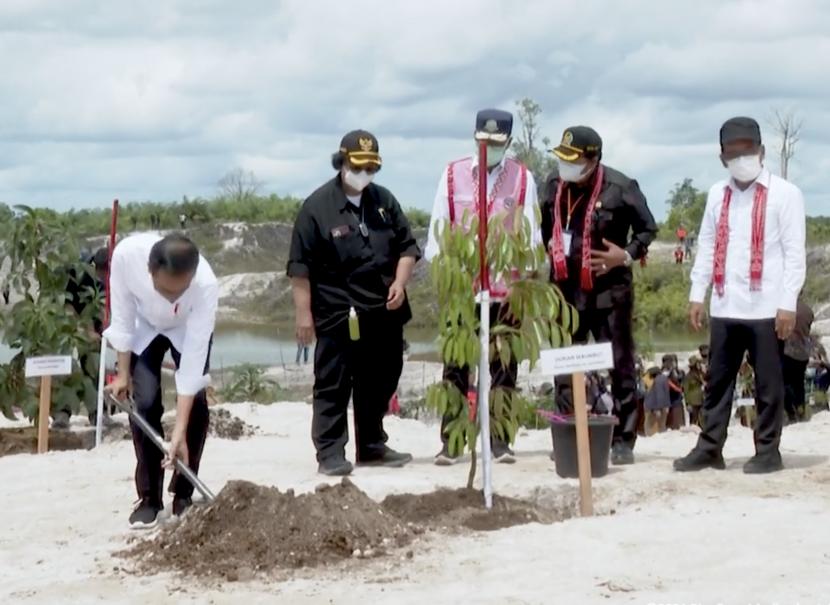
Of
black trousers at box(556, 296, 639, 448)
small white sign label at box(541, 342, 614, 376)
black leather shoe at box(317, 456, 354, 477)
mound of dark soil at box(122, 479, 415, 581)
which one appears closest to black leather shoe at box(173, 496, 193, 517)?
mound of dark soil at box(122, 479, 415, 581)

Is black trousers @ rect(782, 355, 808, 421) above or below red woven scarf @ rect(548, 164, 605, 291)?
below

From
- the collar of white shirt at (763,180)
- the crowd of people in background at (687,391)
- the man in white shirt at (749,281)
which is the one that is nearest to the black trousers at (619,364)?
the man in white shirt at (749,281)

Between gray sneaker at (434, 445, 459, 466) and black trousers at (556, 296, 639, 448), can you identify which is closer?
black trousers at (556, 296, 639, 448)

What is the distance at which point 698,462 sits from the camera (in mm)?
8070

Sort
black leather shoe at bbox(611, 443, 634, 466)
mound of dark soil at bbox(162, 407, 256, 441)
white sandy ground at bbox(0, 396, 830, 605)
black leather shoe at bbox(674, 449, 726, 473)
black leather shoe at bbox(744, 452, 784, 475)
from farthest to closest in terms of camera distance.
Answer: mound of dark soil at bbox(162, 407, 256, 441) → black leather shoe at bbox(611, 443, 634, 466) → black leather shoe at bbox(674, 449, 726, 473) → black leather shoe at bbox(744, 452, 784, 475) → white sandy ground at bbox(0, 396, 830, 605)

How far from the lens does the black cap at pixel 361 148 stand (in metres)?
8.15

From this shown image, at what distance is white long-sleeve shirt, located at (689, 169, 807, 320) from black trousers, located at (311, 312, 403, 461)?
1.92 m

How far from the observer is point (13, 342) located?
1119 centimetres

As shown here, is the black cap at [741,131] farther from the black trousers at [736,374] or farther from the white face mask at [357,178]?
the white face mask at [357,178]

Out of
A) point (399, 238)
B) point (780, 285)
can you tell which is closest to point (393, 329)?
point (399, 238)

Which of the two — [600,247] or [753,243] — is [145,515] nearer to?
[600,247]

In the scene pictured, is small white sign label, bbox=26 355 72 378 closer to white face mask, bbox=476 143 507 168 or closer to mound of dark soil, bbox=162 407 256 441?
mound of dark soil, bbox=162 407 256 441

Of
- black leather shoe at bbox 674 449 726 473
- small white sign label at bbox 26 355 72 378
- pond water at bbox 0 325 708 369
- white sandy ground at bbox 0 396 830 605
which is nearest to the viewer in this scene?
white sandy ground at bbox 0 396 830 605

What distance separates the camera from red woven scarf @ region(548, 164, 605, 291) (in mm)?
8195
